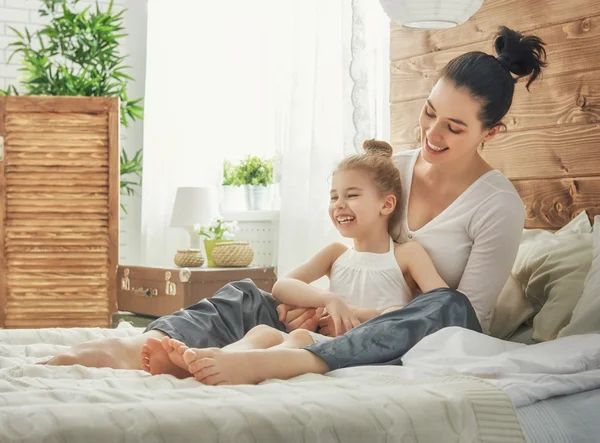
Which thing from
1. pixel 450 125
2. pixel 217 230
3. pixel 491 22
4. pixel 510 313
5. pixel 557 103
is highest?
pixel 491 22

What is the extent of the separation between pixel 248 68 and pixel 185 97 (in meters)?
0.36

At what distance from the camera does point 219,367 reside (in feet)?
5.28

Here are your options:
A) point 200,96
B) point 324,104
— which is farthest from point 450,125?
point 200,96

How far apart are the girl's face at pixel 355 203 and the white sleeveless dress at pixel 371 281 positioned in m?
0.07

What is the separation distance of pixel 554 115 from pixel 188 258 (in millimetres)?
1672

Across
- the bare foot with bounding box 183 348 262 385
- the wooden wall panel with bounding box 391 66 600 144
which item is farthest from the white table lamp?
the bare foot with bounding box 183 348 262 385

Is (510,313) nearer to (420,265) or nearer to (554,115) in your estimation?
(420,265)

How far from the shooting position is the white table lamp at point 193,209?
3.99 meters

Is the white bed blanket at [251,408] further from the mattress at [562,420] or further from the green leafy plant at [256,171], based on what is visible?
the green leafy plant at [256,171]

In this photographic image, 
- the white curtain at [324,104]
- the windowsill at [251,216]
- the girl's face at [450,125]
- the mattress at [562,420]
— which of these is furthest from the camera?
the windowsill at [251,216]

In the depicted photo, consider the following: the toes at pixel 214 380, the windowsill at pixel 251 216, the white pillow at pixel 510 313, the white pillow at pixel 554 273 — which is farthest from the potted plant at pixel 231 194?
the toes at pixel 214 380

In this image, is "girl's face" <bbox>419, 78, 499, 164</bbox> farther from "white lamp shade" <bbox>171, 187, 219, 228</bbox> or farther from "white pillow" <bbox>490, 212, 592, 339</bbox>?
"white lamp shade" <bbox>171, 187, 219, 228</bbox>

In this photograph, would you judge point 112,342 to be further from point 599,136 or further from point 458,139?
point 599,136

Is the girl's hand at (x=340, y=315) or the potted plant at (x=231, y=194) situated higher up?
the potted plant at (x=231, y=194)
